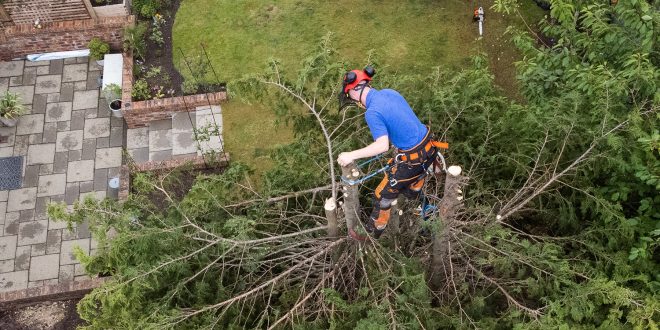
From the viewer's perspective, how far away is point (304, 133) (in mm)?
5320

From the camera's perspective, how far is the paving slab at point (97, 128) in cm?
790

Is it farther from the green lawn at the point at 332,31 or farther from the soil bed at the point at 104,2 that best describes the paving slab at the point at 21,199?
the soil bed at the point at 104,2

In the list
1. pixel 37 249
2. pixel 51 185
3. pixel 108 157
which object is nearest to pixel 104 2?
pixel 108 157

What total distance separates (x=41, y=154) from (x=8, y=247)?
4.91ft

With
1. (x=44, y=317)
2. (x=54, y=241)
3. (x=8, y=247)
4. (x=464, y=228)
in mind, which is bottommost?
(x=44, y=317)

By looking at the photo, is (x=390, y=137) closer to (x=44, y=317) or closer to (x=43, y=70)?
(x=44, y=317)

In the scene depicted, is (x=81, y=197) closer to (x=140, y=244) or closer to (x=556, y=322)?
(x=140, y=244)

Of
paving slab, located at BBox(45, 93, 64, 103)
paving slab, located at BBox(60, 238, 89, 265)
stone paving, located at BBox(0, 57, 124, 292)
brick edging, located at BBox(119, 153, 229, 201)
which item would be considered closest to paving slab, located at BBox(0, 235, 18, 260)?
stone paving, located at BBox(0, 57, 124, 292)

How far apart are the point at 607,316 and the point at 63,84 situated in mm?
8230

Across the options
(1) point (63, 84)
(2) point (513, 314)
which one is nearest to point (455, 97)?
(2) point (513, 314)

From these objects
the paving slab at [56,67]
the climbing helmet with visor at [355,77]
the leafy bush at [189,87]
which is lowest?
the paving slab at [56,67]

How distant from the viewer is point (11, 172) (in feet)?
24.9

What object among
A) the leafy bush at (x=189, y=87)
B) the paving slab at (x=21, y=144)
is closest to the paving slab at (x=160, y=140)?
the leafy bush at (x=189, y=87)

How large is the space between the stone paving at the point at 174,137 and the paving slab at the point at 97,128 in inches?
14.3
